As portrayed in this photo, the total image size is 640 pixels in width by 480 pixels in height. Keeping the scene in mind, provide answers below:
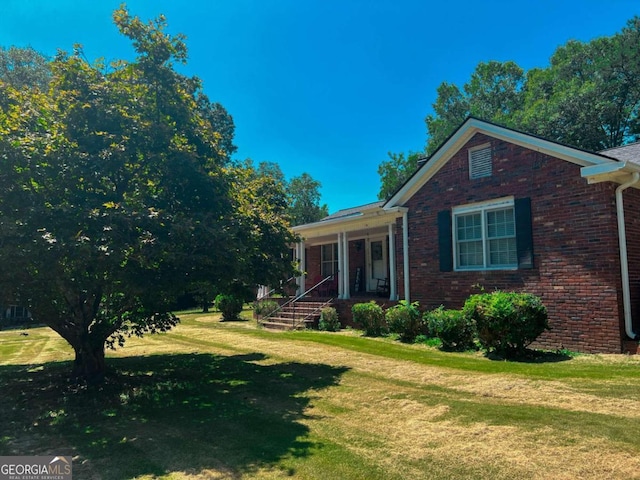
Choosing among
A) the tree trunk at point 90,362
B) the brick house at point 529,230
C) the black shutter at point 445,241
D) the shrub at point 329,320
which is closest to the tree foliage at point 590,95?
the brick house at point 529,230

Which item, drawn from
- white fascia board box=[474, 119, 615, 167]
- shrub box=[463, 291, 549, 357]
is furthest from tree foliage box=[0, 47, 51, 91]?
shrub box=[463, 291, 549, 357]

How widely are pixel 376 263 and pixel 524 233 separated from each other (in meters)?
8.48

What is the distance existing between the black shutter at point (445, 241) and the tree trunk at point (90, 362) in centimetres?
847

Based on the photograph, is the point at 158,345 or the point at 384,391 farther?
the point at 158,345

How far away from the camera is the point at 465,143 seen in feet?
37.8

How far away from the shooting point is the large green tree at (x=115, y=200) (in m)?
5.39

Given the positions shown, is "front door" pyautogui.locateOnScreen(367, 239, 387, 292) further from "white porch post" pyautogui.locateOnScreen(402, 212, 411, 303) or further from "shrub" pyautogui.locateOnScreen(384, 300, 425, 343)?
"shrub" pyautogui.locateOnScreen(384, 300, 425, 343)

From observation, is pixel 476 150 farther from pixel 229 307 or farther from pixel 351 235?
pixel 229 307

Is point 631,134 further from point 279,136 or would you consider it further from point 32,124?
point 32,124

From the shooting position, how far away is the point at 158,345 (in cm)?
1291

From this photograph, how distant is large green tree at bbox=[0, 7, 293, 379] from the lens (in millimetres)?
5395

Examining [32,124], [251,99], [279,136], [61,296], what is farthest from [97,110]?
[279,136]

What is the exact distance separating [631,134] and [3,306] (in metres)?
29.8

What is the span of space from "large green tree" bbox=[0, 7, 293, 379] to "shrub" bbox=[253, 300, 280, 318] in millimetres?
8949
